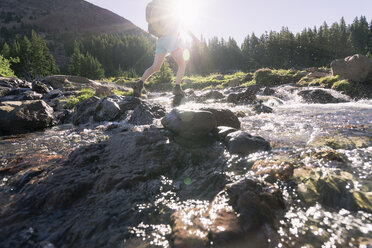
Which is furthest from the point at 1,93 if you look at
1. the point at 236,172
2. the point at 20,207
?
the point at 236,172

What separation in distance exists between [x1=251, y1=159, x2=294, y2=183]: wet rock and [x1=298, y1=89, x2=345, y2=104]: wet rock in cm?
730

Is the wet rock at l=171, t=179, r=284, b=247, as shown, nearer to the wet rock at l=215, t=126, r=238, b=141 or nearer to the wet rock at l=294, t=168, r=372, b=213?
the wet rock at l=294, t=168, r=372, b=213

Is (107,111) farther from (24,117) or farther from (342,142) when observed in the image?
(342,142)

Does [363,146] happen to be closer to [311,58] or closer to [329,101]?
[329,101]

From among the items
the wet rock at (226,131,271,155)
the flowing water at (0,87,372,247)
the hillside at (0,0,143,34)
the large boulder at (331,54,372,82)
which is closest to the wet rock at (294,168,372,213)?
the flowing water at (0,87,372,247)

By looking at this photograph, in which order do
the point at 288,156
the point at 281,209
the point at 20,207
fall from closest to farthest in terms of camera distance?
the point at 281,209 → the point at 20,207 → the point at 288,156

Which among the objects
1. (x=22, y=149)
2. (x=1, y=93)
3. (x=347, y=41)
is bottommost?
(x=1, y=93)

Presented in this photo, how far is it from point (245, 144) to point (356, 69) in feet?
39.5

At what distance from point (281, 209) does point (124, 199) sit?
4.26ft

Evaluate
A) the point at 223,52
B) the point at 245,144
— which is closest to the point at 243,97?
the point at 245,144

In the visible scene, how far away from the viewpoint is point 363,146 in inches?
88.9

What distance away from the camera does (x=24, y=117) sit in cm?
491

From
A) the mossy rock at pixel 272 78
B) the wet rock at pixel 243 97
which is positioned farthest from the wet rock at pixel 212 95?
the mossy rock at pixel 272 78

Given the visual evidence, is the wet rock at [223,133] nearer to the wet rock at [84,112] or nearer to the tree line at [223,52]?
the wet rock at [84,112]
